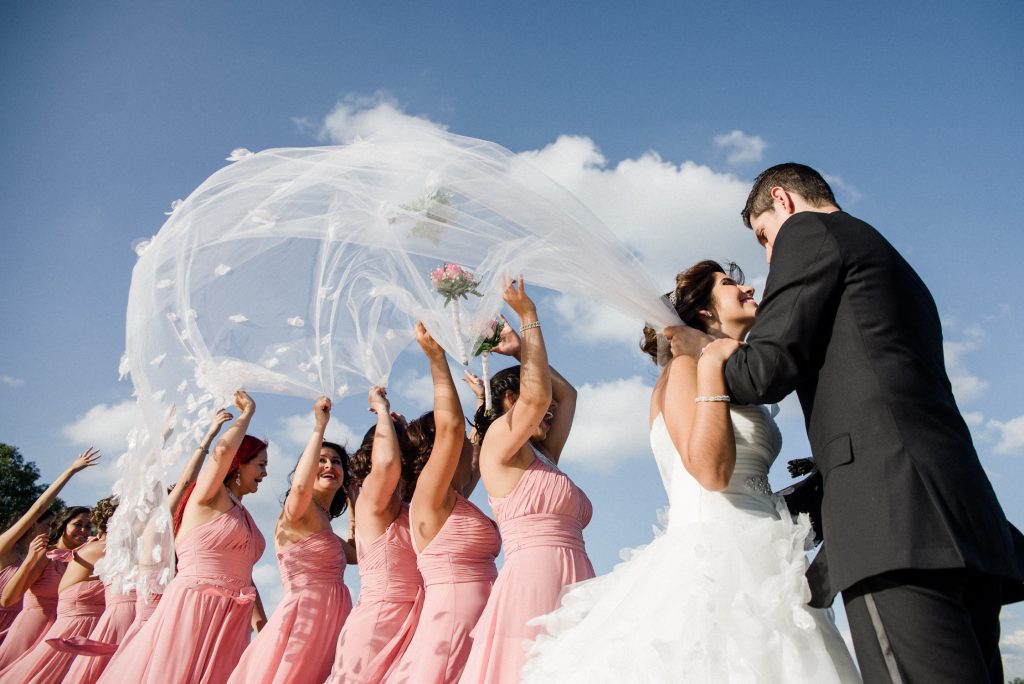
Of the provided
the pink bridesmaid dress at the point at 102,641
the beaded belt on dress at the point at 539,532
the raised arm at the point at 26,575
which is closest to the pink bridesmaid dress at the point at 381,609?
the beaded belt on dress at the point at 539,532

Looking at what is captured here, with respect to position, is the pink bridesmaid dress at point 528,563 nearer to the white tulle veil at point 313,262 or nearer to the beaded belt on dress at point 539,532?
the beaded belt on dress at point 539,532

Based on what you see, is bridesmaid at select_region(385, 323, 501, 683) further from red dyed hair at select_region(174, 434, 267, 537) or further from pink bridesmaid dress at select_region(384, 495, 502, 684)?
red dyed hair at select_region(174, 434, 267, 537)

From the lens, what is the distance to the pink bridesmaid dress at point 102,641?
688 cm

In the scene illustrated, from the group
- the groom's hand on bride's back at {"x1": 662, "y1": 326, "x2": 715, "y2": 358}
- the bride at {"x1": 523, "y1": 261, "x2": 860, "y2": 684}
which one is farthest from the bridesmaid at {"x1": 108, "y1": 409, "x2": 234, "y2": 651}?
the groom's hand on bride's back at {"x1": 662, "y1": 326, "x2": 715, "y2": 358}

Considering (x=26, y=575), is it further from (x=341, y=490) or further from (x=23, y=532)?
(x=341, y=490)

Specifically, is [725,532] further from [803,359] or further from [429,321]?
[429,321]

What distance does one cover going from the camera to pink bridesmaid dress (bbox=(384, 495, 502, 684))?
4.64 meters

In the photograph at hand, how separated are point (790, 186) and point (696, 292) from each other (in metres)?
0.92

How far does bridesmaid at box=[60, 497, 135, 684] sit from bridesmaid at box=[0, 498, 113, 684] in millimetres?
15

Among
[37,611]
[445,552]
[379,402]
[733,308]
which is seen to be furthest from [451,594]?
[37,611]

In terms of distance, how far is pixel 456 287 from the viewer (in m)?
4.17

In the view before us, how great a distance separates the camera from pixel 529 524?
14.7 ft

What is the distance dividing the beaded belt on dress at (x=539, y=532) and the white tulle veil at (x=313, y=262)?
1088 mm

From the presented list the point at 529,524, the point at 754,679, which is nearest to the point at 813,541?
the point at 754,679
